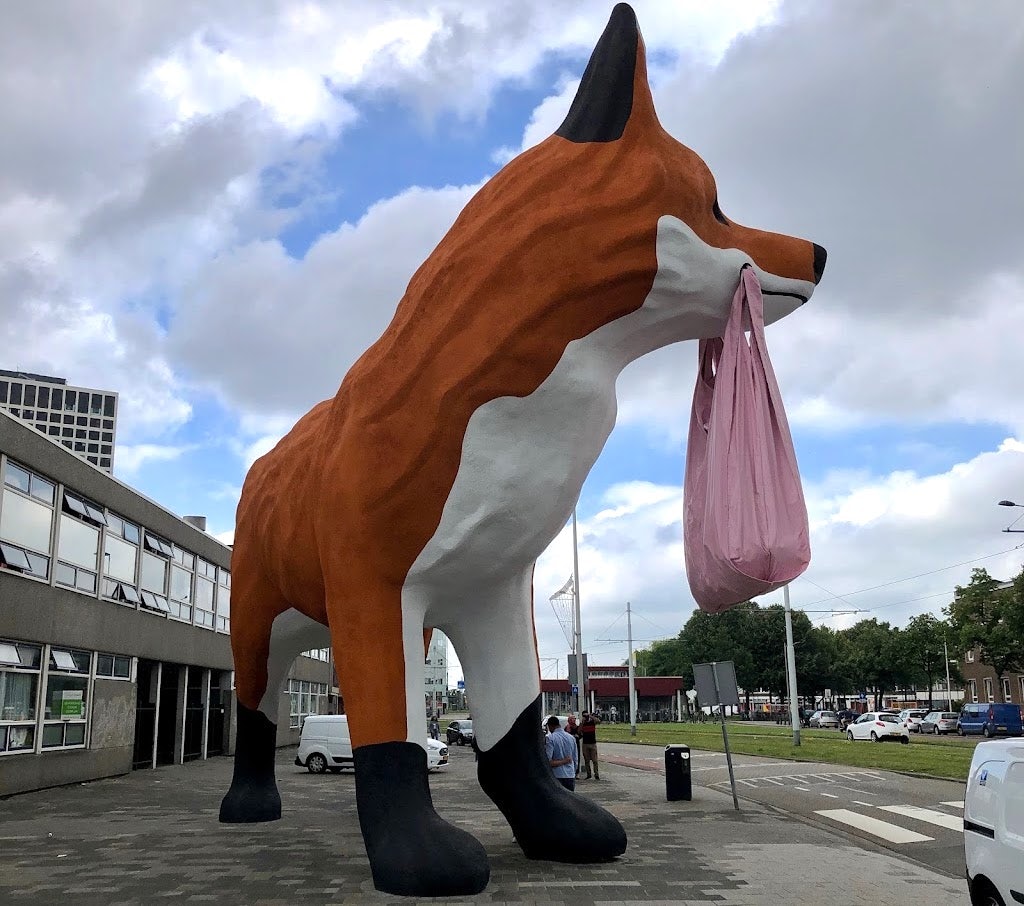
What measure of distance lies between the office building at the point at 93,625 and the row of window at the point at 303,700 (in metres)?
5.66

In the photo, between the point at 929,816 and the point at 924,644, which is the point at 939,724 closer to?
the point at 924,644

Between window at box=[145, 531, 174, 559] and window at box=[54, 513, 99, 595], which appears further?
window at box=[145, 531, 174, 559]

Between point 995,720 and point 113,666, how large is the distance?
31254 mm

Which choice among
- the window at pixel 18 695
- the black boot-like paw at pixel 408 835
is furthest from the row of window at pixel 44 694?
the black boot-like paw at pixel 408 835

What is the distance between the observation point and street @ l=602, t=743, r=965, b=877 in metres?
9.10

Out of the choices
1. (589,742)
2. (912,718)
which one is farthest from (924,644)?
(589,742)

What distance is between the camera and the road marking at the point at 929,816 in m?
10.3

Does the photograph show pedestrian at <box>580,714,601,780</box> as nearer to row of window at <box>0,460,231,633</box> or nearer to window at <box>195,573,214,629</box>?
row of window at <box>0,460,231,633</box>

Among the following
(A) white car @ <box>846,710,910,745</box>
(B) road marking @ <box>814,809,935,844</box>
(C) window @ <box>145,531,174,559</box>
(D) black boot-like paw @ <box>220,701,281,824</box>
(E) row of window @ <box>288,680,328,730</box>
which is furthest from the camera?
(A) white car @ <box>846,710,910,745</box>

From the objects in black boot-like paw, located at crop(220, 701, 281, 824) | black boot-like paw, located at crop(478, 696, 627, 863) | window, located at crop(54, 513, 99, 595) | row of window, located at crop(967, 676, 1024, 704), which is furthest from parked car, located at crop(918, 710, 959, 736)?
black boot-like paw, located at crop(478, 696, 627, 863)

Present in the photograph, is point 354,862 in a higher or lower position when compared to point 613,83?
lower

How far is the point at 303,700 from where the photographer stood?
1211 inches

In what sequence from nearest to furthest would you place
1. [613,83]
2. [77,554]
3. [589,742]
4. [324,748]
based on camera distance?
[613,83], [77,554], [589,742], [324,748]

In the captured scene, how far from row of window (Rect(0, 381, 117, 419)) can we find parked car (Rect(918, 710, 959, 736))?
105427mm
